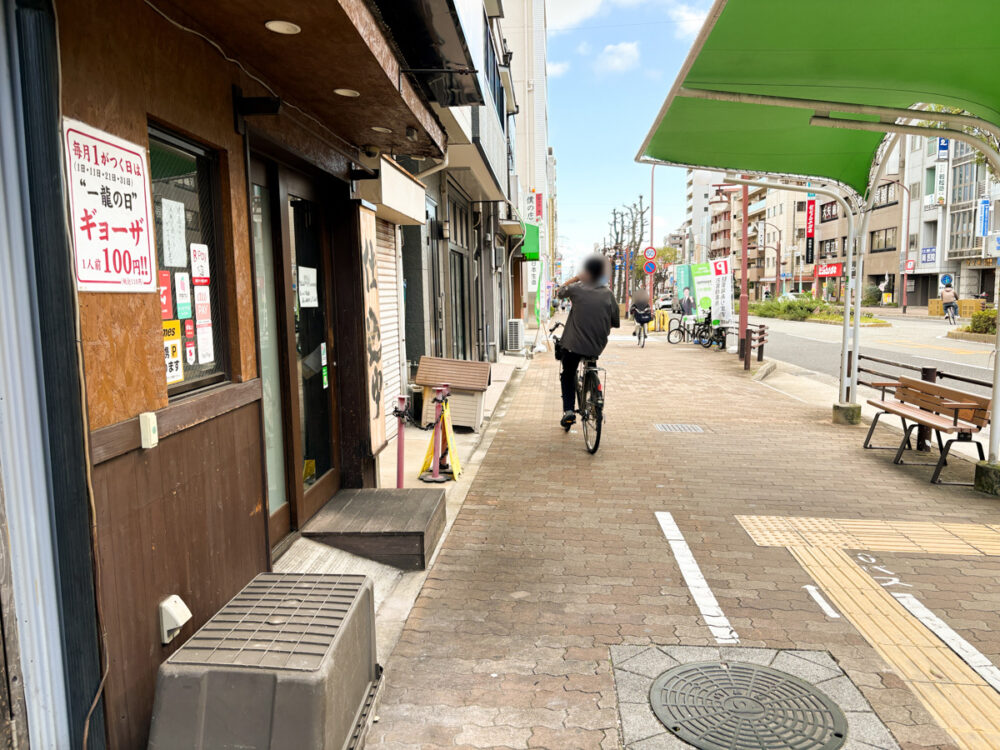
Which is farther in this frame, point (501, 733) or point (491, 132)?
point (491, 132)

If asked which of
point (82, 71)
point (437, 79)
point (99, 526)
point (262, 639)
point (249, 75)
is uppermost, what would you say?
point (437, 79)

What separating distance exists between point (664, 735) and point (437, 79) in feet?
13.8

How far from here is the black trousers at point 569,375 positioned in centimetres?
883

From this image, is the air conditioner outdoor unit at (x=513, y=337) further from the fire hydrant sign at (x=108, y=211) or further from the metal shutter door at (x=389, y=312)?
the fire hydrant sign at (x=108, y=211)

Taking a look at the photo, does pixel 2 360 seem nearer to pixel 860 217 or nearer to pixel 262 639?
pixel 262 639

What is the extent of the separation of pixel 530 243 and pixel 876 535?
2048cm

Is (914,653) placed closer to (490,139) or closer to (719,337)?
(490,139)

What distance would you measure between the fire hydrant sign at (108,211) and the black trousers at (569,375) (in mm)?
6334

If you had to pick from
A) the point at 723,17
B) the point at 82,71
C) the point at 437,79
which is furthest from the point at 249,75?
the point at 723,17

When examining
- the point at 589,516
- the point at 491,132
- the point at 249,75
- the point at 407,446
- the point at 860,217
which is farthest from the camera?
the point at 491,132

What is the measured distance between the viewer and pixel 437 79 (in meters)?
5.00

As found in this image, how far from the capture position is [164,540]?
2854mm

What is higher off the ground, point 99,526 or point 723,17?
point 723,17

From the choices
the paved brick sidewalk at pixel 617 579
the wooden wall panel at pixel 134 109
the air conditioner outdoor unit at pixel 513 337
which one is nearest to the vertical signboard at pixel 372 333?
the paved brick sidewalk at pixel 617 579
